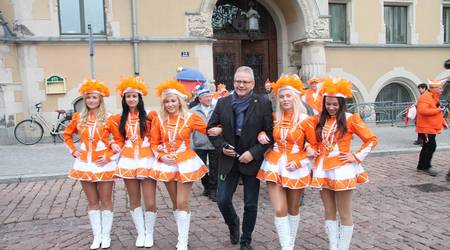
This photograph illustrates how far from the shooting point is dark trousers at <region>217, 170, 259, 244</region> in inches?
179

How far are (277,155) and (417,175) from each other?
499cm

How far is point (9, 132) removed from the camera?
40.6ft

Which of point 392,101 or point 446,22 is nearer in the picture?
point 392,101

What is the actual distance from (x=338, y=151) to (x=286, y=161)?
0.51 metres

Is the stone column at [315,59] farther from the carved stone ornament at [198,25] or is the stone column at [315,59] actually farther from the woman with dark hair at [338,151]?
the woman with dark hair at [338,151]

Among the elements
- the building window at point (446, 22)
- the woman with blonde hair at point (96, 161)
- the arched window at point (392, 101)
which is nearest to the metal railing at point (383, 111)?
the arched window at point (392, 101)

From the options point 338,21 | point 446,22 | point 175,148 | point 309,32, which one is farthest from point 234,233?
point 446,22

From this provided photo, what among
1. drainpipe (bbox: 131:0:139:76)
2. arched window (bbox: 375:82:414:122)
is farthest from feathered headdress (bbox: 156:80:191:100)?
arched window (bbox: 375:82:414:122)

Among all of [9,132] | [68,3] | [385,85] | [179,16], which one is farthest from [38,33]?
[385,85]

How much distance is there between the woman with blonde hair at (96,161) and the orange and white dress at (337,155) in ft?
7.27

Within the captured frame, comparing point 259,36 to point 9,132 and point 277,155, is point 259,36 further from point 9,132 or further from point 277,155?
point 277,155

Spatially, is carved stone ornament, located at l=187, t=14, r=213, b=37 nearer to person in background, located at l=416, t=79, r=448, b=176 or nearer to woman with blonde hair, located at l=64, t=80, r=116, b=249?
person in background, located at l=416, t=79, r=448, b=176

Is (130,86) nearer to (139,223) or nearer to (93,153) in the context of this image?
(93,153)

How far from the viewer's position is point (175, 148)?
4691 millimetres
